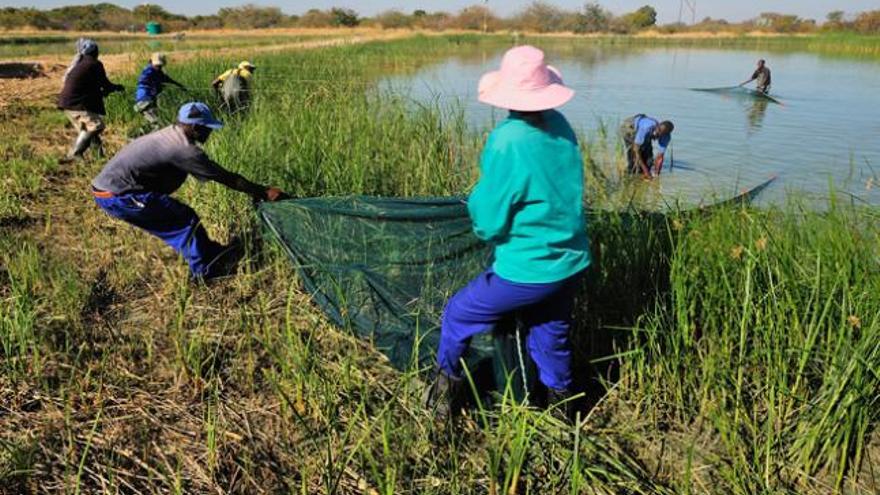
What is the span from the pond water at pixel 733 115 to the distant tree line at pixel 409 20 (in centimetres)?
3527

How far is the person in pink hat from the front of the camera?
194 cm

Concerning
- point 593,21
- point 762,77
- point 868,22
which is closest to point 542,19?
point 593,21

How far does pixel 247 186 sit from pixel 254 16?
2846 inches

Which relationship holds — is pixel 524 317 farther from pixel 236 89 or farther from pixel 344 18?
pixel 344 18

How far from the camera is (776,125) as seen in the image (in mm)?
11898

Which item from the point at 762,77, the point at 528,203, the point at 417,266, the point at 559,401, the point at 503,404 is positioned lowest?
the point at 559,401

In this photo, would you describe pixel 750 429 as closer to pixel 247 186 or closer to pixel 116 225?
pixel 247 186

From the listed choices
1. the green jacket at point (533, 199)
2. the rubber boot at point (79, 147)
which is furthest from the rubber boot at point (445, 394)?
the rubber boot at point (79, 147)

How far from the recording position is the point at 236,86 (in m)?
7.77

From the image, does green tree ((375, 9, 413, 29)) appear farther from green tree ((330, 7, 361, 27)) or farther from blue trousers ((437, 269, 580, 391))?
blue trousers ((437, 269, 580, 391))

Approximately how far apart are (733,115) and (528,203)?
1261 cm

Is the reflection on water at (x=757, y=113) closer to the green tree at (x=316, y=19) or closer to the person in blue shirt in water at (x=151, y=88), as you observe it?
the person in blue shirt in water at (x=151, y=88)

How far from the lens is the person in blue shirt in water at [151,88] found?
7.38 meters

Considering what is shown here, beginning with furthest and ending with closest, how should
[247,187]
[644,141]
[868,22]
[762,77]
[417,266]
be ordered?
[868,22], [762,77], [644,141], [247,187], [417,266]
